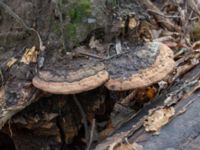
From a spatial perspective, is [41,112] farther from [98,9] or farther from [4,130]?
[98,9]

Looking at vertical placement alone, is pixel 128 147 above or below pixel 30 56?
below

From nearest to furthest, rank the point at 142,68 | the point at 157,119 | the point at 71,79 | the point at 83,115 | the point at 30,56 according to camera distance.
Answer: the point at 157,119, the point at 71,79, the point at 142,68, the point at 30,56, the point at 83,115

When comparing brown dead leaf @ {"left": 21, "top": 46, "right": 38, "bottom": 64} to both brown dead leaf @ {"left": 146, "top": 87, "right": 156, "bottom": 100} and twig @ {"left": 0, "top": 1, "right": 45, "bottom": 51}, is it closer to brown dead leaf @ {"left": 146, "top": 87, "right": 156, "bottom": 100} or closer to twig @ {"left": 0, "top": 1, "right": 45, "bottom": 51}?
twig @ {"left": 0, "top": 1, "right": 45, "bottom": 51}

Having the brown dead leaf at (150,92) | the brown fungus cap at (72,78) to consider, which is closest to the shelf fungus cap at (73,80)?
the brown fungus cap at (72,78)

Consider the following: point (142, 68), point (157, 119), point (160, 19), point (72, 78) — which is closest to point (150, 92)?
point (142, 68)

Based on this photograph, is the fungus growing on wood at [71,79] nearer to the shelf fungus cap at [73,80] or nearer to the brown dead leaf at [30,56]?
the shelf fungus cap at [73,80]

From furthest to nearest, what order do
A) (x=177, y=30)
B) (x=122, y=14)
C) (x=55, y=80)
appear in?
(x=177, y=30)
(x=122, y=14)
(x=55, y=80)

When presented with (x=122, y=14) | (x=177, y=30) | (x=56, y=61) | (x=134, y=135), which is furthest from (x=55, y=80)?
(x=177, y=30)

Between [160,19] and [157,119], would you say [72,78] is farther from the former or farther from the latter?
[160,19]
